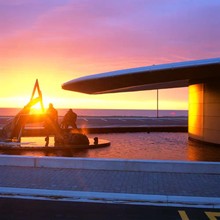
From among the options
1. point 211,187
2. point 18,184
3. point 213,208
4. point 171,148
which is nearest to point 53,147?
point 171,148

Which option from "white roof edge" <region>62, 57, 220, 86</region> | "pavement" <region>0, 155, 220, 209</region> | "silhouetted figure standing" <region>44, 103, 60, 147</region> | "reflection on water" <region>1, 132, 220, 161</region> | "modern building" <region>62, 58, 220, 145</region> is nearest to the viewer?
"pavement" <region>0, 155, 220, 209</region>

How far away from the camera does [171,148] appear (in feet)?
57.9

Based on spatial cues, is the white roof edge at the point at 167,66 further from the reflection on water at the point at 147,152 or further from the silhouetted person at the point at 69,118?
the reflection on water at the point at 147,152

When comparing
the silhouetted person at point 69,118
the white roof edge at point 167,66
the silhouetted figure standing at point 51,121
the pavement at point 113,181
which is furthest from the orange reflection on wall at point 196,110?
the pavement at point 113,181

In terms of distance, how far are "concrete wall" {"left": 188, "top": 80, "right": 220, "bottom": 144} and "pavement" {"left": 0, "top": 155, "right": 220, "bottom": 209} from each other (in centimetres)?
809

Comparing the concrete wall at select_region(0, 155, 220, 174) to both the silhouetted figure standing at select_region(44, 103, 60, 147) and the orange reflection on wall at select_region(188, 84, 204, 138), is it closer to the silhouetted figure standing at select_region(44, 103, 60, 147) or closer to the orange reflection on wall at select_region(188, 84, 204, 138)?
the silhouetted figure standing at select_region(44, 103, 60, 147)

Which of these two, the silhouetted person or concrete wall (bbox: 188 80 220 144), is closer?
concrete wall (bbox: 188 80 220 144)

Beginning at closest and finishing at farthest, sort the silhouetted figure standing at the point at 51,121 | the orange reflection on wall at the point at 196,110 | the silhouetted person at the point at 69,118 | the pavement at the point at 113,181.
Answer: the pavement at the point at 113,181
the silhouetted figure standing at the point at 51,121
the silhouetted person at the point at 69,118
the orange reflection on wall at the point at 196,110

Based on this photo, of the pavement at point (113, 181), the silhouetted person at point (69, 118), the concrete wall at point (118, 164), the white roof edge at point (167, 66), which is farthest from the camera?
the silhouetted person at point (69, 118)

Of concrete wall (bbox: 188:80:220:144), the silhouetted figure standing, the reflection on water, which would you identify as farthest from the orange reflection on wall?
the silhouetted figure standing

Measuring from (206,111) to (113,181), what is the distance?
10548 millimetres

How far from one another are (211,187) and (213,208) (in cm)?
145

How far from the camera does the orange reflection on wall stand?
20016mm

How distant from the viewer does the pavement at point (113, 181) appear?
856 centimetres
